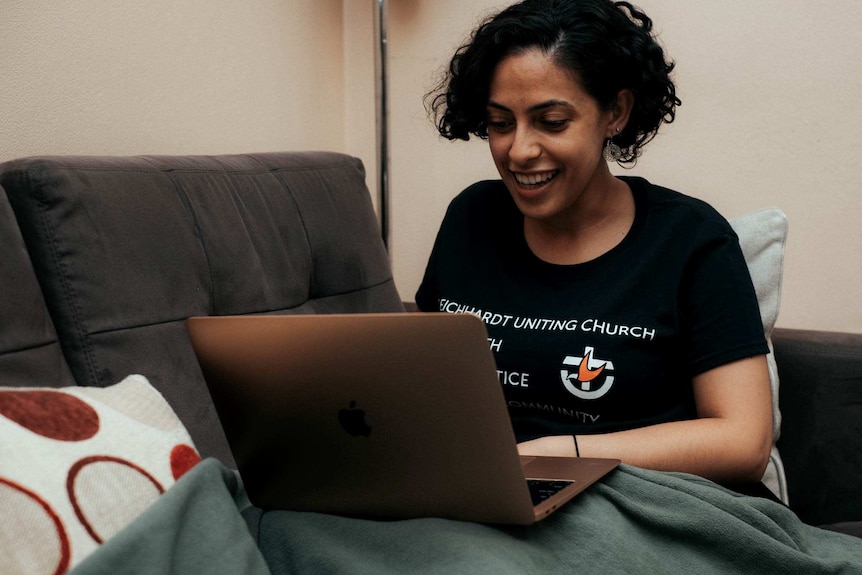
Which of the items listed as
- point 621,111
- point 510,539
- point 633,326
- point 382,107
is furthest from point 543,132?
point 382,107

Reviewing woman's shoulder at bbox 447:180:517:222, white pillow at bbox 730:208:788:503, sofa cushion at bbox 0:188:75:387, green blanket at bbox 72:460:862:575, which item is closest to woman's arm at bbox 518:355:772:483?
green blanket at bbox 72:460:862:575

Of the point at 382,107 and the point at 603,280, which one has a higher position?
the point at 382,107

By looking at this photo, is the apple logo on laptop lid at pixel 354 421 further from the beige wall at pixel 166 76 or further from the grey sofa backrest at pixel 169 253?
the beige wall at pixel 166 76

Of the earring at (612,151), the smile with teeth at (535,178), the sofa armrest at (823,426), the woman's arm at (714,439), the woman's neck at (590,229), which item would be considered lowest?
the sofa armrest at (823,426)

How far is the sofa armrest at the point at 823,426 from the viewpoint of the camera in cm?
147

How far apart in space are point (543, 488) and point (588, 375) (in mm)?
379

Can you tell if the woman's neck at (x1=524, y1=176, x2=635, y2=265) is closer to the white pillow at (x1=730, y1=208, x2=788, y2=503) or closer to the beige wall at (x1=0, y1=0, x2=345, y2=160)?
the white pillow at (x1=730, y1=208, x2=788, y2=503)

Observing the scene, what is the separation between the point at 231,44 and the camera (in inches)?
70.8

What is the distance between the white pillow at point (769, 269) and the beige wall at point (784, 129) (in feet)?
1.93

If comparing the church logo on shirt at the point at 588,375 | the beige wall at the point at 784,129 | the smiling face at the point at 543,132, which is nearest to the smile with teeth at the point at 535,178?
the smiling face at the point at 543,132

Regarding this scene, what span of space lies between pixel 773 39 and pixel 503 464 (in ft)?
4.96

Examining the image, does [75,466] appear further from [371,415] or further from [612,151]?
[612,151]

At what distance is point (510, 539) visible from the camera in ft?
2.73

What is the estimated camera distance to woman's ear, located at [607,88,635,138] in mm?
1388
